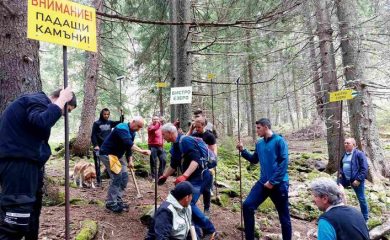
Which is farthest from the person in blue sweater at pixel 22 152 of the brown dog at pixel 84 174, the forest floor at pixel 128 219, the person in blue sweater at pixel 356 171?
the person in blue sweater at pixel 356 171

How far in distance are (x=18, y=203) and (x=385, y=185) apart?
1018cm

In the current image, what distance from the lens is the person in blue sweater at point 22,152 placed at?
317 centimetres

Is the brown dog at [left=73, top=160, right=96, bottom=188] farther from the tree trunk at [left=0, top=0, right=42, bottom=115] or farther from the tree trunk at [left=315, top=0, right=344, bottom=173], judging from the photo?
the tree trunk at [left=315, top=0, right=344, bottom=173]

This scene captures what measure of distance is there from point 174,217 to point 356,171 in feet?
16.3

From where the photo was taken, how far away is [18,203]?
126 inches

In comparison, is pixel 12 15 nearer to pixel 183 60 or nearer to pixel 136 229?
pixel 136 229

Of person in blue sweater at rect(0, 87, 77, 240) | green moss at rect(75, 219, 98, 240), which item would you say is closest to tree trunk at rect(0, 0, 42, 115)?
person in blue sweater at rect(0, 87, 77, 240)

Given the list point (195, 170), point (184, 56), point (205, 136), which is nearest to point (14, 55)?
point (195, 170)

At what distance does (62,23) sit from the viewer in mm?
3432

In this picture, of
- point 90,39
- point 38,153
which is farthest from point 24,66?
point 38,153

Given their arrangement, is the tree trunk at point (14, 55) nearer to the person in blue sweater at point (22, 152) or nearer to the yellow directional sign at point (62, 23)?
the person in blue sweater at point (22, 152)

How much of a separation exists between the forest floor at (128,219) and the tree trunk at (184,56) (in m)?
1.78

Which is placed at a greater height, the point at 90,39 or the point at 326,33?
the point at 326,33

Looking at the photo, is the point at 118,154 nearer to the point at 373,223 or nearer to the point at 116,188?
the point at 116,188
